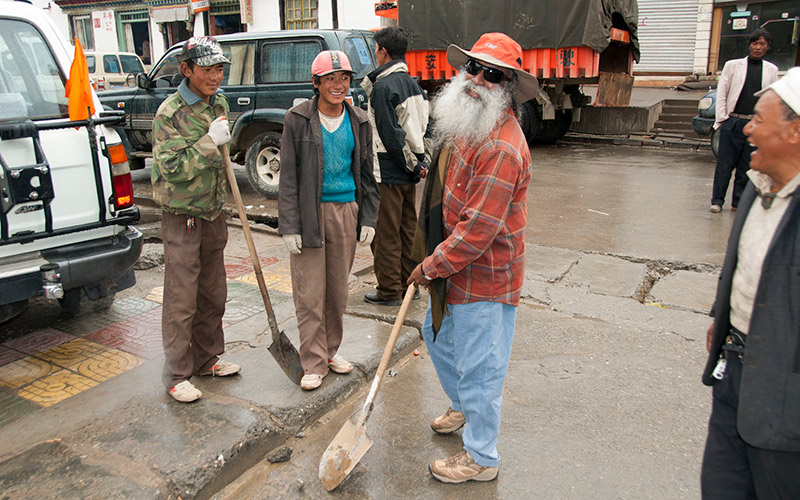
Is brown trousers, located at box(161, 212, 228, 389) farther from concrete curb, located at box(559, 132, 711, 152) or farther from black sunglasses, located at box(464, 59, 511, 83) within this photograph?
concrete curb, located at box(559, 132, 711, 152)

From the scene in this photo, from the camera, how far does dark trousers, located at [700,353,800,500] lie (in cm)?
179

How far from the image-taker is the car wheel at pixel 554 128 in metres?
13.5

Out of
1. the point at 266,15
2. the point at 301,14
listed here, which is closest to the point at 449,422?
the point at 301,14

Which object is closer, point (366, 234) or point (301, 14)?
point (366, 234)

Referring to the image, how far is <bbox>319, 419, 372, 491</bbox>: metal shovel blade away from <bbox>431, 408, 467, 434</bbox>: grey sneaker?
1.69ft

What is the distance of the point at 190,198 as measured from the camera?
3066mm

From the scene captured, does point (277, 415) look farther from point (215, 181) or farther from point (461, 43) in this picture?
point (461, 43)

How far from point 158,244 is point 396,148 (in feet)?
10.0

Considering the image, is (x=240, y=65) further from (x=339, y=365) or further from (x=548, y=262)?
(x=339, y=365)

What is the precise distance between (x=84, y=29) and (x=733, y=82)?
1095 inches

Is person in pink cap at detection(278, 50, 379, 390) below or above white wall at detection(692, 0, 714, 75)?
below

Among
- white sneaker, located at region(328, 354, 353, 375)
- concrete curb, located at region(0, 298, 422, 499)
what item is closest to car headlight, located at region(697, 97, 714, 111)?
concrete curb, located at region(0, 298, 422, 499)

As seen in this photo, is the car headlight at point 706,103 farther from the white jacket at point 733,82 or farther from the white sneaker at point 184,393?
the white sneaker at point 184,393

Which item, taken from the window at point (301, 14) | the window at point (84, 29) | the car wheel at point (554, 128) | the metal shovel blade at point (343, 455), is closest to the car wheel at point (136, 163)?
the metal shovel blade at point (343, 455)
